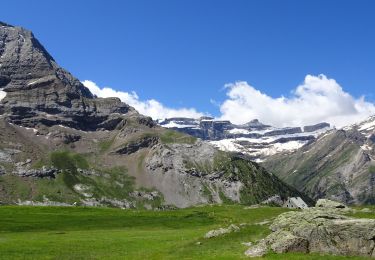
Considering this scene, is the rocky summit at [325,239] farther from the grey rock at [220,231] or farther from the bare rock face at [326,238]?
the grey rock at [220,231]

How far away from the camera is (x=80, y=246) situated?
7012 centimetres

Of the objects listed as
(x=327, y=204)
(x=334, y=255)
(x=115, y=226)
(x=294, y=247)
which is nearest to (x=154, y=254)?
(x=294, y=247)

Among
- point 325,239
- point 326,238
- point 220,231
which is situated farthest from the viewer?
point 220,231

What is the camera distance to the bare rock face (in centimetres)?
5322

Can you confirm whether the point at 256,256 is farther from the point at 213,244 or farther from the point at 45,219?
the point at 45,219

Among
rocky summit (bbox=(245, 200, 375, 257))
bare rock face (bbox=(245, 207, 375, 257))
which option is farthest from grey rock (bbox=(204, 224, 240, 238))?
rocky summit (bbox=(245, 200, 375, 257))

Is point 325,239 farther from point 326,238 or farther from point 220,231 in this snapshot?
point 220,231

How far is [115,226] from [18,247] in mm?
55592

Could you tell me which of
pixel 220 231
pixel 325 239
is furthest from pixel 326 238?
pixel 220 231

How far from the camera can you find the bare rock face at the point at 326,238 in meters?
53.2

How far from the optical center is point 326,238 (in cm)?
5516

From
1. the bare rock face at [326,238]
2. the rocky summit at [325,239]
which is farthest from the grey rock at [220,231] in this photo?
the rocky summit at [325,239]

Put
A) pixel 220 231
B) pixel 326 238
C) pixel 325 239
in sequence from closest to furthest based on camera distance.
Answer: pixel 325 239
pixel 326 238
pixel 220 231

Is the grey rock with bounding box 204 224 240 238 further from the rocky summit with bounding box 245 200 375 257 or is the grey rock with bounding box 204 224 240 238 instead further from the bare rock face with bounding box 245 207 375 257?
the rocky summit with bounding box 245 200 375 257
